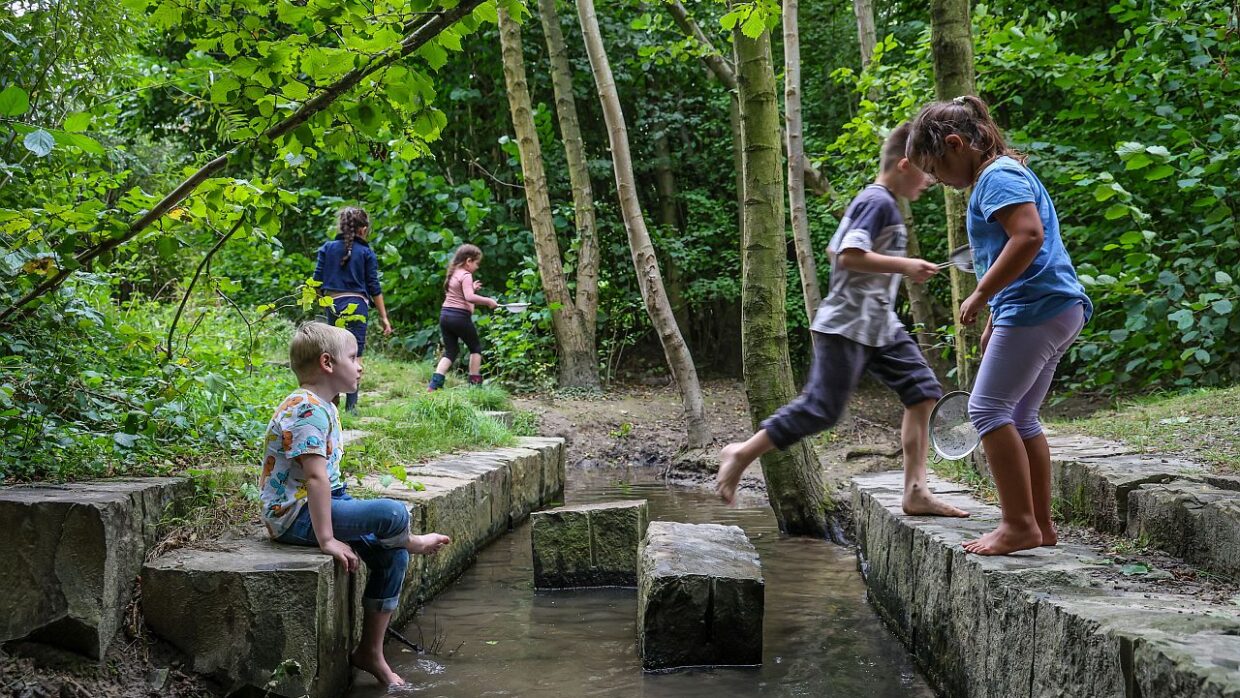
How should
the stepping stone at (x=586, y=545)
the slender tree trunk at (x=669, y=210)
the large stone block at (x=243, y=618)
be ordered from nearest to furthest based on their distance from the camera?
the large stone block at (x=243, y=618)
the stepping stone at (x=586, y=545)
the slender tree trunk at (x=669, y=210)

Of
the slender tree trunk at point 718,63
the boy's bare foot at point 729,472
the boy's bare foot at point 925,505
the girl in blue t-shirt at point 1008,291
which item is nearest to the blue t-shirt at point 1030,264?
the girl in blue t-shirt at point 1008,291

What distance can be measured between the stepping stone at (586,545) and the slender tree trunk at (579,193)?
7425mm

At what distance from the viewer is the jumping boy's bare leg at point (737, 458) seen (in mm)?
3854

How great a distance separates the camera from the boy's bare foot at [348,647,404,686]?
Result: 383 cm

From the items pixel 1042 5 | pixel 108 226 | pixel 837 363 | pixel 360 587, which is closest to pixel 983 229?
pixel 837 363

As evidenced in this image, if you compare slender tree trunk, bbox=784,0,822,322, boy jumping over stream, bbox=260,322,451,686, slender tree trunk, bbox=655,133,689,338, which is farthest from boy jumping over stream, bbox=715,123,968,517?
slender tree trunk, bbox=655,133,689,338

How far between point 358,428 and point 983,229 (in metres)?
4.81

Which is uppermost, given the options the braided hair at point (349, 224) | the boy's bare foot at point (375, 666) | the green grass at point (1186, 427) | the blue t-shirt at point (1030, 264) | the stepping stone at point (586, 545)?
the braided hair at point (349, 224)

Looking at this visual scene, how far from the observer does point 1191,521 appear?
3297 millimetres

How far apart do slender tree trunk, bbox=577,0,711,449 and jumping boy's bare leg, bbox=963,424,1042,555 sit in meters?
6.41

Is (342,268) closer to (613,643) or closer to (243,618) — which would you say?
(613,643)

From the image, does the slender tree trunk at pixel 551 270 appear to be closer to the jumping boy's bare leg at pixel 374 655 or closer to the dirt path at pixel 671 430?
the dirt path at pixel 671 430

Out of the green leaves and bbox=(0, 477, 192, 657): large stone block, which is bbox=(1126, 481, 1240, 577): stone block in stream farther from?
the green leaves

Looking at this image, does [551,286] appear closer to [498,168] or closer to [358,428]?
[498,168]
